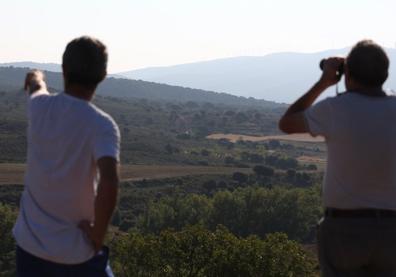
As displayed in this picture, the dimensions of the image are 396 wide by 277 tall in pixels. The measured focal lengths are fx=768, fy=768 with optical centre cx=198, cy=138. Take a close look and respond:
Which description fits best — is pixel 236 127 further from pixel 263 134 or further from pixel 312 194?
pixel 312 194

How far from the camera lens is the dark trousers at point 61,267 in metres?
4.64

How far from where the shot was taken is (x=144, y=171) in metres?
98.2

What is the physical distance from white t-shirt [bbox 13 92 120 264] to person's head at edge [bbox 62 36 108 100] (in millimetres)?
108

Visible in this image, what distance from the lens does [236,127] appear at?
185m

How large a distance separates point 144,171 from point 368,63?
9372 centimetres

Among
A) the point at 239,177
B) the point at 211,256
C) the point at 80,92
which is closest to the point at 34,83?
the point at 80,92

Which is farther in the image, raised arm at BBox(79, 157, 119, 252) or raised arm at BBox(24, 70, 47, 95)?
raised arm at BBox(24, 70, 47, 95)

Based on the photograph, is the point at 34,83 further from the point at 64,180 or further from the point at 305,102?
the point at 305,102

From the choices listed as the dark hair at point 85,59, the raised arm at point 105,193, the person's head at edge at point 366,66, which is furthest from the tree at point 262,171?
the raised arm at point 105,193

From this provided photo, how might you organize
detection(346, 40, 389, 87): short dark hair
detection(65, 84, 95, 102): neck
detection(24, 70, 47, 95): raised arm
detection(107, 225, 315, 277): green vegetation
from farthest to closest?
detection(107, 225, 315, 277): green vegetation < detection(24, 70, 47, 95): raised arm < detection(346, 40, 389, 87): short dark hair < detection(65, 84, 95, 102): neck

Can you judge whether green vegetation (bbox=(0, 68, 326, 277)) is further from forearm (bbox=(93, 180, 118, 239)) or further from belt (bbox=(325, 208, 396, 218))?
belt (bbox=(325, 208, 396, 218))

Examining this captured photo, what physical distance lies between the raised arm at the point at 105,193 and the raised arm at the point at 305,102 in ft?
4.18

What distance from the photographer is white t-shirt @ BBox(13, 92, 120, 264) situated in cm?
457

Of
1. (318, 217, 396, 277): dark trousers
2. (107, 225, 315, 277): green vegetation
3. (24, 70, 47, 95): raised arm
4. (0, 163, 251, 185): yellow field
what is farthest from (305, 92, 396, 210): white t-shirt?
(0, 163, 251, 185): yellow field
